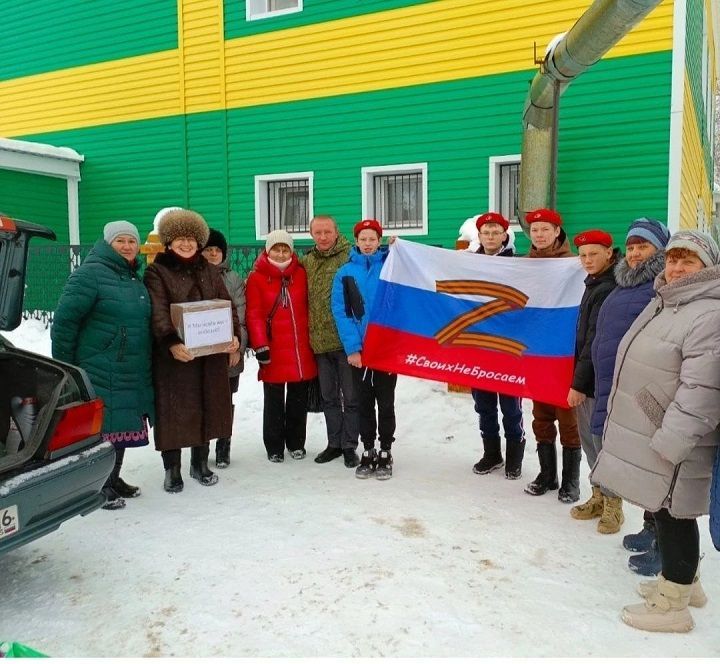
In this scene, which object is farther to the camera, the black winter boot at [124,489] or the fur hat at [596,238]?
the black winter boot at [124,489]

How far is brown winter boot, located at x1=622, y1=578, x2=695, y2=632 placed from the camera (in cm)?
300

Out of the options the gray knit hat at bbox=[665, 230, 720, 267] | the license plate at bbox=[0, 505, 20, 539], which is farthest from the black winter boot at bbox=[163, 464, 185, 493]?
the gray knit hat at bbox=[665, 230, 720, 267]

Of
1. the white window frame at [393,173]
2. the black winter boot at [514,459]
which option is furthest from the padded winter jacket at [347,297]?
the white window frame at [393,173]

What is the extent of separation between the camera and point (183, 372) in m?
4.78

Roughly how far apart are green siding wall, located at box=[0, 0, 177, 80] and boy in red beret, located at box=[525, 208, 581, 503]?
416 inches

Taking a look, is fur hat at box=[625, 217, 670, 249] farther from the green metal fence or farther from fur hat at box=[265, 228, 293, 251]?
the green metal fence

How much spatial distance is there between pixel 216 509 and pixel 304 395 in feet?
4.57

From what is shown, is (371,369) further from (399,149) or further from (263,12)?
(263,12)

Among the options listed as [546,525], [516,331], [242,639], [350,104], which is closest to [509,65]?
[350,104]

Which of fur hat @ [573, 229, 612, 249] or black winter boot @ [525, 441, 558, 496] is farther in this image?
black winter boot @ [525, 441, 558, 496]

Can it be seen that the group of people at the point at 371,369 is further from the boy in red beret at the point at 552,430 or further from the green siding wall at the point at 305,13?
the green siding wall at the point at 305,13

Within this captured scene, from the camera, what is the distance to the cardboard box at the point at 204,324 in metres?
4.59

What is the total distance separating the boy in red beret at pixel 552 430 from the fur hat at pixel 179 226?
230 cm

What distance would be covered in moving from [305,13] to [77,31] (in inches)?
216
